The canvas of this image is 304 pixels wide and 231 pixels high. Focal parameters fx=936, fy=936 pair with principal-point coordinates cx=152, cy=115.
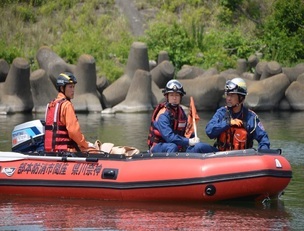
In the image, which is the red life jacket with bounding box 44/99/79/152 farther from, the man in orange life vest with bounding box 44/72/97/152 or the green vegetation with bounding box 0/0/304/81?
the green vegetation with bounding box 0/0/304/81

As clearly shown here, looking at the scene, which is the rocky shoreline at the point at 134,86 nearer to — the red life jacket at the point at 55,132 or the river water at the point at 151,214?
the river water at the point at 151,214

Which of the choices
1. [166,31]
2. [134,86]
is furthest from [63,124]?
[166,31]

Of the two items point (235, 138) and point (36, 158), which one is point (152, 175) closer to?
point (235, 138)

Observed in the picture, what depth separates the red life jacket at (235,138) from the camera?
1080cm

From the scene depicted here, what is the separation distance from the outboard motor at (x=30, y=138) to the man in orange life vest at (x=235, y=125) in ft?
6.75

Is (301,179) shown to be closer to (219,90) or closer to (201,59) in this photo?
(219,90)

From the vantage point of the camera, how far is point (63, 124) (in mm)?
11016

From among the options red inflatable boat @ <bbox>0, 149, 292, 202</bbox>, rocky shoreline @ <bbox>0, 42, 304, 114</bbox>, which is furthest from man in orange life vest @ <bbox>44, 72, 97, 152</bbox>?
rocky shoreline @ <bbox>0, 42, 304, 114</bbox>

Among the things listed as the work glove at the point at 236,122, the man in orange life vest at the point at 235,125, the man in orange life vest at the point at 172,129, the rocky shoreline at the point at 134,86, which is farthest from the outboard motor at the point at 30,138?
the rocky shoreline at the point at 134,86

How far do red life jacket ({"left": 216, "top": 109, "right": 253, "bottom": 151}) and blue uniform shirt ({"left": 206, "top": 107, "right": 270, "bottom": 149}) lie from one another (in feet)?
0.18

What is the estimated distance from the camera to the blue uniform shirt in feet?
→ 35.0

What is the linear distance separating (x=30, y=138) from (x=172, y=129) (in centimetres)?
173

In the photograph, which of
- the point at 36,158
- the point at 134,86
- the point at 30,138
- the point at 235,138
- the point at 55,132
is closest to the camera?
the point at 235,138

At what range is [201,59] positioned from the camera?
29391mm
